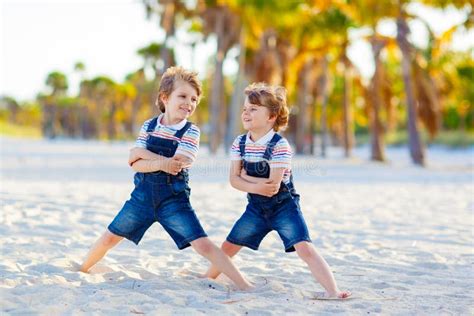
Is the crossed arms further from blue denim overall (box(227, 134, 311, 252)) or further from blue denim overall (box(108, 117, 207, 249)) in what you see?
blue denim overall (box(227, 134, 311, 252))

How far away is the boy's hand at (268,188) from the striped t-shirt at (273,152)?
0.11 m

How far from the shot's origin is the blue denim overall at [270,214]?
14.4 feet

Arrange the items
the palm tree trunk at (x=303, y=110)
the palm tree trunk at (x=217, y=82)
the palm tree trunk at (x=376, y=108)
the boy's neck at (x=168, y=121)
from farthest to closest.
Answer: the palm tree trunk at (x=303, y=110), the palm tree trunk at (x=217, y=82), the palm tree trunk at (x=376, y=108), the boy's neck at (x=168, y=121)

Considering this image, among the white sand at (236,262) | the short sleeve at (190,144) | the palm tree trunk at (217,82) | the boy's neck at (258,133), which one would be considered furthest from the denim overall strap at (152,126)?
the palm tree trunk at (217,82)

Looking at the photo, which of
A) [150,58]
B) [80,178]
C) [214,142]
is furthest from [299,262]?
[150,58]

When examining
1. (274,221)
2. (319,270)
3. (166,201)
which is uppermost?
(166,201)

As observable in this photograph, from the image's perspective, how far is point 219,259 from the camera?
4.50 metres

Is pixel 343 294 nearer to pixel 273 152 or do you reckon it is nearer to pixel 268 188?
pixel 268 188

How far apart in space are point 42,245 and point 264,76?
74.3 ft

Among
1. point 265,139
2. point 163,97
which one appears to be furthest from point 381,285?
point 163,97

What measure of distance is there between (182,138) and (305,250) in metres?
1.09

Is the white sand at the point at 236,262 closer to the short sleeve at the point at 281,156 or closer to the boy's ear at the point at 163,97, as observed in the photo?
the short sleeve at the point at 281,156

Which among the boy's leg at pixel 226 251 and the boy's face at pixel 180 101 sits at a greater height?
the boy's face at pixel 180 101

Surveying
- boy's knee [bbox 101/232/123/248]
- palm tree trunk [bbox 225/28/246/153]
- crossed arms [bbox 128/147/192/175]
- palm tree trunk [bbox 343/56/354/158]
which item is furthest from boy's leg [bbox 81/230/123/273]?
palm tree trunk [bbox 343/56/354/158]
